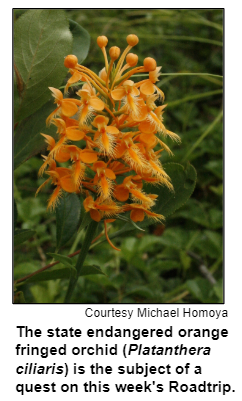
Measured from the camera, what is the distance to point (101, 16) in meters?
2.23

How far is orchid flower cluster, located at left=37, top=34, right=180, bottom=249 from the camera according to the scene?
0.67m

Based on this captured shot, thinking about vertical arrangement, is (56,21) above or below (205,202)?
above

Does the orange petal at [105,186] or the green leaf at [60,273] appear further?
the green leaf at [60,273]

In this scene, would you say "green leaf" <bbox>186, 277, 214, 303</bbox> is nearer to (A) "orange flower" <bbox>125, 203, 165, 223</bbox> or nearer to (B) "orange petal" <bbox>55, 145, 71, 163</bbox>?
(A) "orange flower" <bbox>125, 203, 165, 223</bbox>

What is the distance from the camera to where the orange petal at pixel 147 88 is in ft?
2.30

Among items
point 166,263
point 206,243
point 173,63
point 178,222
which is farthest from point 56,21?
point 173,63

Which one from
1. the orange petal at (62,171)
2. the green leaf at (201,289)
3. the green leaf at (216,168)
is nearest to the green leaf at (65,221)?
the orange petal at (62,171)

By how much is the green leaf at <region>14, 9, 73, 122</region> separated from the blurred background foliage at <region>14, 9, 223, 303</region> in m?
0.35

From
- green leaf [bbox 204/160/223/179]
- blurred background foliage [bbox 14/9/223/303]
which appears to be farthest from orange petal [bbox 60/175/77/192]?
green leaf [bbox 204/160/223/179]

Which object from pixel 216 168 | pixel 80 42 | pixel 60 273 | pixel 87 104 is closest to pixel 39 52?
pixel 80 42

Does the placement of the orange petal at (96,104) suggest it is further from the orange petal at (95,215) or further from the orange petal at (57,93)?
the orange petal at (95,215)

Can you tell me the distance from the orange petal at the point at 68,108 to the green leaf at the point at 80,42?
0.77ft
